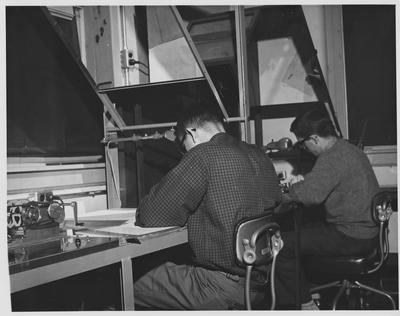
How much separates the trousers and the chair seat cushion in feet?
2.21

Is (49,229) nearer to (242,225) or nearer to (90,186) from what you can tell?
(242,225)

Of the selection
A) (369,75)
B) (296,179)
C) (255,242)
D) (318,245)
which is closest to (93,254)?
(255,242)

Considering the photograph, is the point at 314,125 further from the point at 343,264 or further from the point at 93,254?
the point at 93,254

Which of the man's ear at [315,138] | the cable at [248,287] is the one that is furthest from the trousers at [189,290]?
the man's ear at [315,138]

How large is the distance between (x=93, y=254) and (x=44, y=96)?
115cm

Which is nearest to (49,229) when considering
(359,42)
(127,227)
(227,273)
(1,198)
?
(1,198)

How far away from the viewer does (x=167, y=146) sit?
2494 millimetres

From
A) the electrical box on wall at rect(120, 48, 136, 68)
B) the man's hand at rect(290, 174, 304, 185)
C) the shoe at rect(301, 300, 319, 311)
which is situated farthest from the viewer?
the man's hand at rect(290, 174, 304, 185)

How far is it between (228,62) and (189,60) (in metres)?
0.27

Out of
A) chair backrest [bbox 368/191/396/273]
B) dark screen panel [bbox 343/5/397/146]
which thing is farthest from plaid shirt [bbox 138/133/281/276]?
dark screen panel [bbox 343/5/397/146]

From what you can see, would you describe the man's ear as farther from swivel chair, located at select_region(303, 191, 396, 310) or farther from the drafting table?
the drafting table

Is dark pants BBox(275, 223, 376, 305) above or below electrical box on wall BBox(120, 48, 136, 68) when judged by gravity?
→ below

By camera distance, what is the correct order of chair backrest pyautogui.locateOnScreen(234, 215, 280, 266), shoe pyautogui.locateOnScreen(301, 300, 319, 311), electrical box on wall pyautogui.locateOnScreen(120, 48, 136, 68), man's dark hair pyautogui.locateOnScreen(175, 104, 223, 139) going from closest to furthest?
1. chair backrest pyautogui.locateOnScreen(234, 215, 280, 266)
2. man's dark hair pyautogui.locateOnScreen(175, 104, 223, 139)
3. shoe pyautogui.locateOnScreen(301, 300, 319, 311)
4. electrical box on wall pyautogui.locateOnScreen(120, 48, 136, 68)

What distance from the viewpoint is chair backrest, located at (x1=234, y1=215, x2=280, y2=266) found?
4.38 feet
